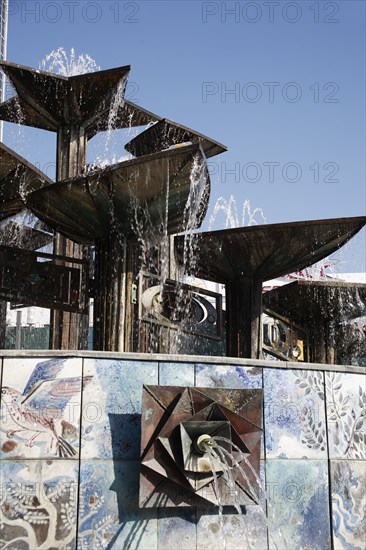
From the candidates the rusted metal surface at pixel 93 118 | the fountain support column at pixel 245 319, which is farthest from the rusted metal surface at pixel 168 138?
the fountain support column at pixel 245 319

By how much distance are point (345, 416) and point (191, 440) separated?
188 centimetres

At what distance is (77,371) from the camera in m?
8.08

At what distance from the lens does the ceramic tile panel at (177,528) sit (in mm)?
7879

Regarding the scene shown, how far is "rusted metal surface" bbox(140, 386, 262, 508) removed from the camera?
7.88m

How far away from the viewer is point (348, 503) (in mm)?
8750

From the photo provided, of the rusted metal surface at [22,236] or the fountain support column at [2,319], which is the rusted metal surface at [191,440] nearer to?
the fountain support column at [2,319]

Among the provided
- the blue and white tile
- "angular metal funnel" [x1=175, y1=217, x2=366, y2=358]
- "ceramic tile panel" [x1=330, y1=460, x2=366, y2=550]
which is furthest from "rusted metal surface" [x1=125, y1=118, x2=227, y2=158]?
the blue and white tile

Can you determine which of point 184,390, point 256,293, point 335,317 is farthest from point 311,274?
point 184,390

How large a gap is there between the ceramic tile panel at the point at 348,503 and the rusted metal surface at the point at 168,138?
255 inches

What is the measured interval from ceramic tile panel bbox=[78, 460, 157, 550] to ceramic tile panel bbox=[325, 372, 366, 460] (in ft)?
7.21

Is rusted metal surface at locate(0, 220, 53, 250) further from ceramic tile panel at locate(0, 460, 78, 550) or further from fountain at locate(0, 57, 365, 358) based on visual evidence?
ceramic tile panel at locate(0, 460, 78, 550)

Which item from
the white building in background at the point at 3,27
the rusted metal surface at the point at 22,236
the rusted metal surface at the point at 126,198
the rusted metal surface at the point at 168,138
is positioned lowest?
the rusted metal surface at the point at 126,198

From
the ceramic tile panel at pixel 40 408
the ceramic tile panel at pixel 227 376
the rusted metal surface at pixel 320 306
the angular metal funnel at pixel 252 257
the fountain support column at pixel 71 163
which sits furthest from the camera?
the rusted metal surface at pixel 320 306

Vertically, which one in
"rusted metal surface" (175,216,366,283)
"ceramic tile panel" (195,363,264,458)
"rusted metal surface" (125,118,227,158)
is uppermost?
"rusted metal surface" (125,118,227,158)
